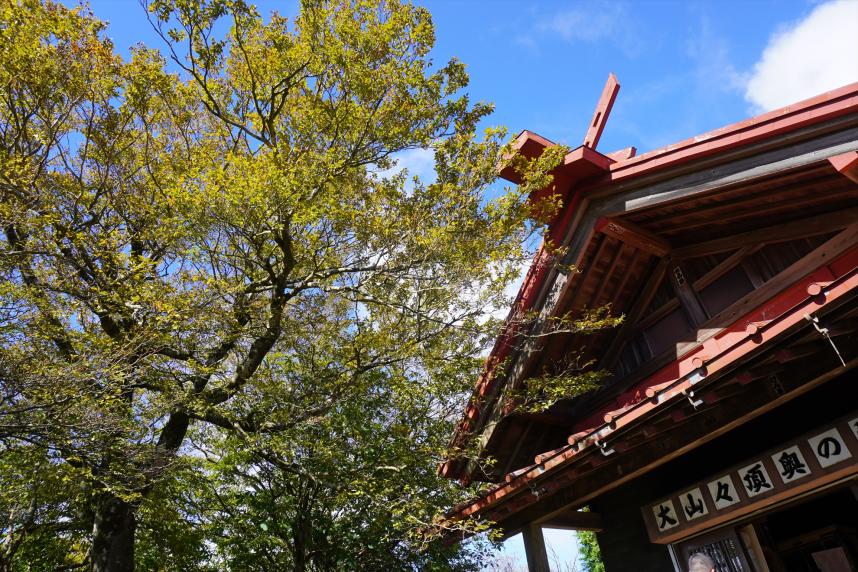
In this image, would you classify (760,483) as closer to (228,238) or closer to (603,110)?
(603,110)

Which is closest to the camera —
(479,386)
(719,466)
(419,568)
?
(719,466)

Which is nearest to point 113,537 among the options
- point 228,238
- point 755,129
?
point 228,238

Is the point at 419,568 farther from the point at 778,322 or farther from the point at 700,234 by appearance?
the point at 778,322

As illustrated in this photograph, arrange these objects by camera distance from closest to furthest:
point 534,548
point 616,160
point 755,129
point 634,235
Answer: point 755,129
point 616,160
point 534,548
point 634,235

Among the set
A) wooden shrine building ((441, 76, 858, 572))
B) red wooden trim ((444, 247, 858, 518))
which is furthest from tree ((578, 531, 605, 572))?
red wooden trim ((444, 247, 858, 518))

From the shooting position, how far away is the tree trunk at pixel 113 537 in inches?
325

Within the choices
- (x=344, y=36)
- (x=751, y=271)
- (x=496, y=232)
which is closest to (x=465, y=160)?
(x=496, y=232)

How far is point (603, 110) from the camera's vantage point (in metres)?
7.81

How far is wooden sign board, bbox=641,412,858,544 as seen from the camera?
4.98m

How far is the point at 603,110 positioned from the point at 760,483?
5452mm

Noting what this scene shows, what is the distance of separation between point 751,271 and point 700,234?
3.18 feet

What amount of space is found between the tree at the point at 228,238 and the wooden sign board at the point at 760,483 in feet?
13.6

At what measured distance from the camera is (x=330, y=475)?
30.2ft

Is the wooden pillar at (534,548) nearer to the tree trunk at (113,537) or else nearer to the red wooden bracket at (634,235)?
the red wooden bracket at (634,235)
